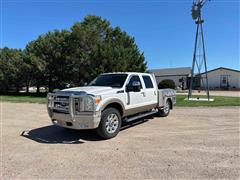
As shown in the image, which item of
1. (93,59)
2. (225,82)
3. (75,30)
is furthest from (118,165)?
(225,82)

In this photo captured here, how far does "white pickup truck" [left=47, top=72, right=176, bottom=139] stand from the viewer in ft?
18.5

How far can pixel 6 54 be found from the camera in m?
32.0

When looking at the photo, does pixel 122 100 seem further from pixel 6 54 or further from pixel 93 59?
pixel 6 54

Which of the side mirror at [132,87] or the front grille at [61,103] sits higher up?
the side mirror at [132,87]

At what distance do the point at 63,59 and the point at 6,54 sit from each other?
11695mm

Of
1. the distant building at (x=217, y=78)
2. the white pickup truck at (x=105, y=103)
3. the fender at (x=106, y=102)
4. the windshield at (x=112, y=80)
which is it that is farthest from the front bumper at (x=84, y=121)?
the distant building at (x=217, y=78)

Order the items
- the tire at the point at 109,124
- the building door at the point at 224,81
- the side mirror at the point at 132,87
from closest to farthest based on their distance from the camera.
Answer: the tire at the point at 109,124
the side mirror at the point at 132,87
the building door at the point at 224,81

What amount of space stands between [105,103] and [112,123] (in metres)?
0.71

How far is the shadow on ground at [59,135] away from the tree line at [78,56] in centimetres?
1484

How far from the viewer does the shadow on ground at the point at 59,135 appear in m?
6.03

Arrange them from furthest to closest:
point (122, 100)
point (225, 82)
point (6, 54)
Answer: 1. point (225, 82)
2. point (6, 54)
3. point (122, 100)

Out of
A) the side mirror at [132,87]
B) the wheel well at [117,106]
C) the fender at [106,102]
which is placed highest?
the side mirror at [132,87]

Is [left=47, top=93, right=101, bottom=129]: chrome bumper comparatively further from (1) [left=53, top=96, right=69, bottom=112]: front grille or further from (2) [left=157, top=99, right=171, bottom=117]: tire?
(2) [left=157, top=99, right=171, bottom=117]: tire

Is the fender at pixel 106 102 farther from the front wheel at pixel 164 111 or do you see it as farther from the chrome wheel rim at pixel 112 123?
the front wheel at pixel 164 111
